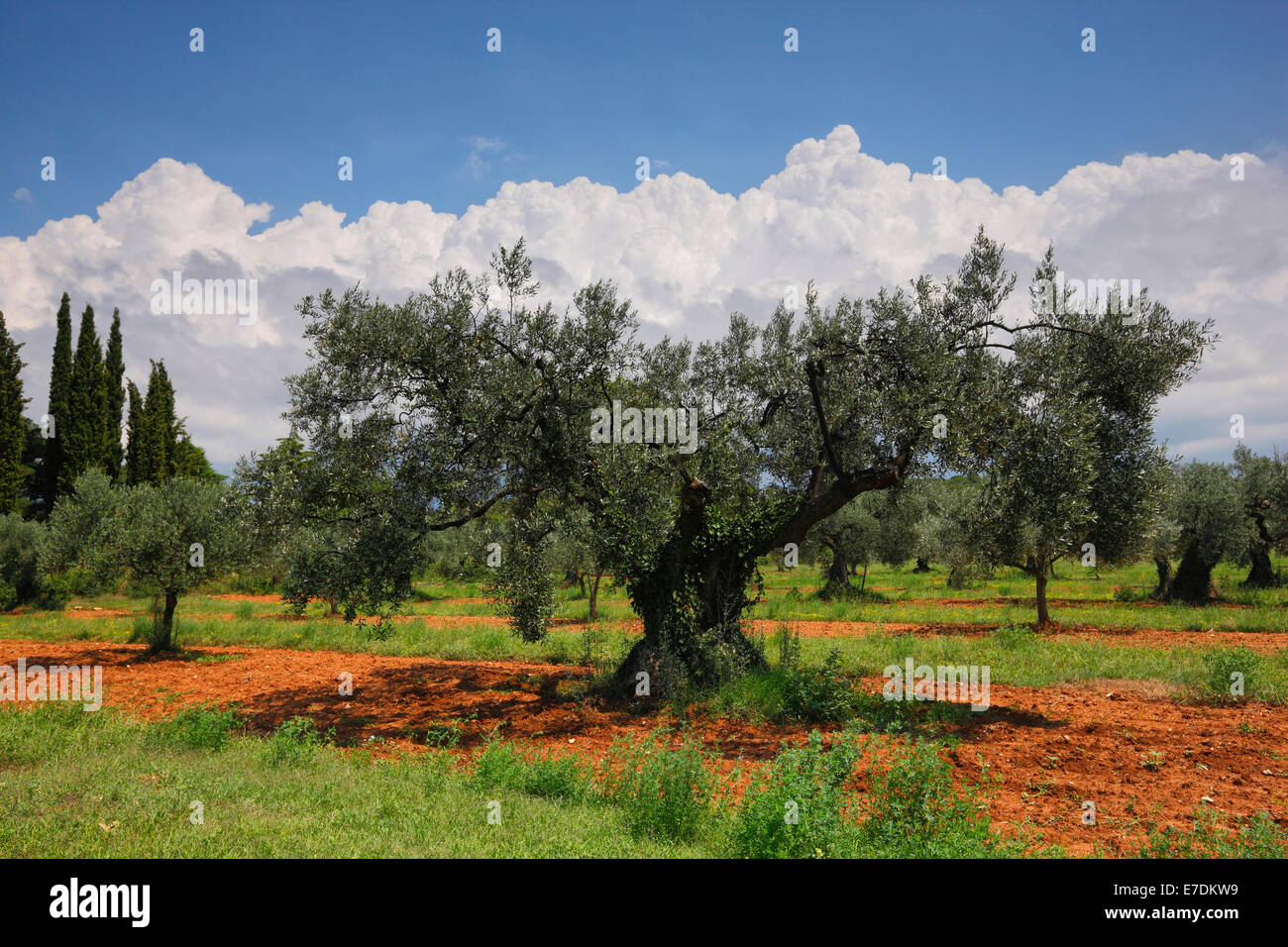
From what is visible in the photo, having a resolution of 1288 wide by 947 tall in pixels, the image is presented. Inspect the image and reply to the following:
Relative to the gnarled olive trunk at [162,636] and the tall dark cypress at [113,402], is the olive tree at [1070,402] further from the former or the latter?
the tall dark cypress at [113,402]

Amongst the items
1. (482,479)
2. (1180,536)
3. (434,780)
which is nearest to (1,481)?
(482,479)

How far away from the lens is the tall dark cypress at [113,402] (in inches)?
2007

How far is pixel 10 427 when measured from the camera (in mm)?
45750

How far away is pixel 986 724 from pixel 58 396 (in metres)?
63.4

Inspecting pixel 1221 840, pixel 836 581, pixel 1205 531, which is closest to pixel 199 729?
pixel 1221 840

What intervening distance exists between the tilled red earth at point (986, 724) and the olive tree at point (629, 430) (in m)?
2.20

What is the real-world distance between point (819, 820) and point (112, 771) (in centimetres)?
888

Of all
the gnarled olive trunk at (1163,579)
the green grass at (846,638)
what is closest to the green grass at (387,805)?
the green grass at (846,638)

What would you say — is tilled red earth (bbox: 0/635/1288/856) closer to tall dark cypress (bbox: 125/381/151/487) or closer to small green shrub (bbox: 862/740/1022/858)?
small green shrub (bbox: 862/740/1022/858)

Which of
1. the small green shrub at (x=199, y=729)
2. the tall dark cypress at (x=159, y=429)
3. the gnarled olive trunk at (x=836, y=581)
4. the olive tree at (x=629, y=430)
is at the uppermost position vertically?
the tall dark cypress at (x=159, y=429)

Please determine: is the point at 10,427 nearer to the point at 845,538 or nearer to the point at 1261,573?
the point at 845,538

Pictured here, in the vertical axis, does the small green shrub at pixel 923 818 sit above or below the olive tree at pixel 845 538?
below
